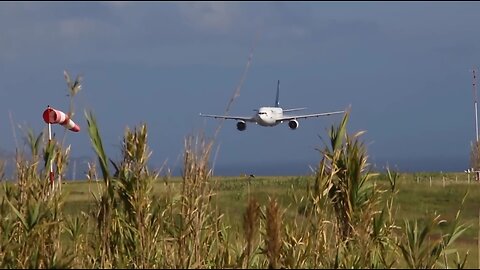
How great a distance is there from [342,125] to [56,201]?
7.45ft

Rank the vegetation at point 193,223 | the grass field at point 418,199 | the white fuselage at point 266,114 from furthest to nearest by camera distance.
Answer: the white fuselage at point 266,114
the grass field at point 418,199
the vegetation at point 193,223

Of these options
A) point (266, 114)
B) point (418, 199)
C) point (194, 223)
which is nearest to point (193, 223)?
point (194, 223)

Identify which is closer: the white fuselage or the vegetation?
the vegetation

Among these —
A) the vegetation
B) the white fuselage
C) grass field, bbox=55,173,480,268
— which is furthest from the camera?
the white fuselage

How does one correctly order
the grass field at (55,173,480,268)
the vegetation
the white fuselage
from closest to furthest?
the vegetation
the grass field at (55,173,480,268)
the white fuselage

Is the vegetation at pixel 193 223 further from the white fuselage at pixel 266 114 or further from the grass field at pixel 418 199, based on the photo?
the white fuselage at pixel 266 114

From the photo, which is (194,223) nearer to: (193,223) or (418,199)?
(193,223)

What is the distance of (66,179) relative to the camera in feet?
25.8

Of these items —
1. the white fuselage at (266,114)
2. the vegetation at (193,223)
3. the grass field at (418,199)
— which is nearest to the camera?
the vegetation at (193,223)

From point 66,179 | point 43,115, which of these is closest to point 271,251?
point 66,179

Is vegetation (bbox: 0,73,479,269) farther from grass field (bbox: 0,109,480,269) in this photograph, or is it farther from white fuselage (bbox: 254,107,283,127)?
white fuselage (bbox: 254,107,283,127)

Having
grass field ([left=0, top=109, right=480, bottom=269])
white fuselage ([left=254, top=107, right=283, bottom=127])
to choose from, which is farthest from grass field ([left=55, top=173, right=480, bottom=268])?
white fuselage ([left=254, top=107, right=283, bottom=127])

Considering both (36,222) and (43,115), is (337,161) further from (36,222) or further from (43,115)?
(43,115)

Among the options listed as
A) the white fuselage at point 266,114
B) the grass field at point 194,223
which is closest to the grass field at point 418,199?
the grass field at point 194,223
